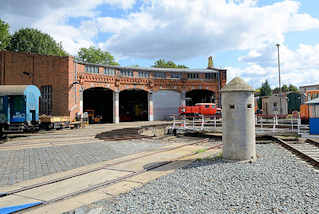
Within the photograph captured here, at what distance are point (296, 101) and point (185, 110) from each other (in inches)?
787

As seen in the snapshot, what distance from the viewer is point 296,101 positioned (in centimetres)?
3881

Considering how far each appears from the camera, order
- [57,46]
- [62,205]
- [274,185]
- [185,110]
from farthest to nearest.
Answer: [57,46], [185,110], [274,185], [62,205]

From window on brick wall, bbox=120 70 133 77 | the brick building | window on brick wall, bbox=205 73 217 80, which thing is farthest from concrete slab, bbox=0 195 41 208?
window on brick wall, bbox=205 73 217 80

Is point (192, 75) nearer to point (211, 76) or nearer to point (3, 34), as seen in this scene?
point (211, 76)

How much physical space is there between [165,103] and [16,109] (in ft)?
80.4

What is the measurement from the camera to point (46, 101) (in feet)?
93.8

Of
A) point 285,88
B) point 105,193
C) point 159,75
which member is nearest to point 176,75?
point 159,75

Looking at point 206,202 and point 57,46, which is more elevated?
point 57,46

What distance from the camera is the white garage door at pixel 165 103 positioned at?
38281 millimetres

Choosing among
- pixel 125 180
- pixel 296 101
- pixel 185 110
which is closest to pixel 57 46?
pixel 185 110

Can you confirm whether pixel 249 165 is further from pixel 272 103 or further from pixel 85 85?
pixel 272 103

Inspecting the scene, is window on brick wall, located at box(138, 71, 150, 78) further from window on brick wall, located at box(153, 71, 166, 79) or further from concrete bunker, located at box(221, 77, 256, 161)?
→ concrete bunker, located at box(221, 77, 256, 161)

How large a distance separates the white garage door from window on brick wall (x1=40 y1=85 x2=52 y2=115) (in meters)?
15.7

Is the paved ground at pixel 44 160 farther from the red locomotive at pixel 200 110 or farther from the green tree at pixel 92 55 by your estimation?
the green tree at pixel 92 55
